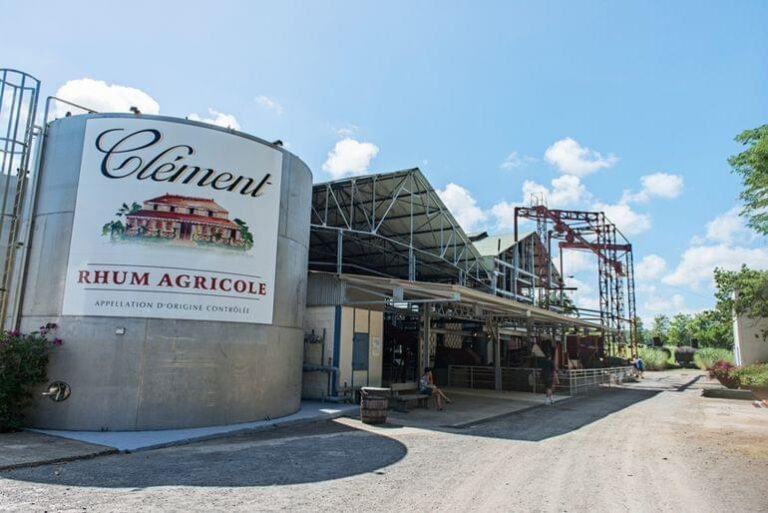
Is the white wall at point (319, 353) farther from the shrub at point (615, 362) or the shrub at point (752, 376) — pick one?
the shrub at point (615, 362)

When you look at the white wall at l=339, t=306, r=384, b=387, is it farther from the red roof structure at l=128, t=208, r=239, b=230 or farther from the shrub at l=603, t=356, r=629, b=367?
the shrub at l=603, t=356, r=629, b=367

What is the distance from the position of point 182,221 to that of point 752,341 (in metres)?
28.2

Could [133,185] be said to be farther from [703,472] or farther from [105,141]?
[703,472]

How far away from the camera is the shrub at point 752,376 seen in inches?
786

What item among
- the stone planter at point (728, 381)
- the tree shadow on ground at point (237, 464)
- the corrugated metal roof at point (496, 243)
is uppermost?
the corrugated metal roof at point (496, 243)

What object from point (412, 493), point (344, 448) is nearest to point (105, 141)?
point (344, 448)

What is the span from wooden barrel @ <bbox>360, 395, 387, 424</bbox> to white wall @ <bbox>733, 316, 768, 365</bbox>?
22.8 meters

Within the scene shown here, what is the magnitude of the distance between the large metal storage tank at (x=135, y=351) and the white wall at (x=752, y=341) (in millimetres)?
24853

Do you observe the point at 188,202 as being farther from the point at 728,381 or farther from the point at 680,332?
the point at 680,332

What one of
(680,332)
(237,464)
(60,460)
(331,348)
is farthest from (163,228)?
(680,332)

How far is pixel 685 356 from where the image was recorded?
165 ft

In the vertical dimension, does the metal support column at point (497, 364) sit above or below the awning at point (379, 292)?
below

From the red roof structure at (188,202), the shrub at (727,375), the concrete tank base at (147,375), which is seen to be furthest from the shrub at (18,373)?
the shrub at (727,375)

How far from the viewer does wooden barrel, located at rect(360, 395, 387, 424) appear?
38.0 feet
